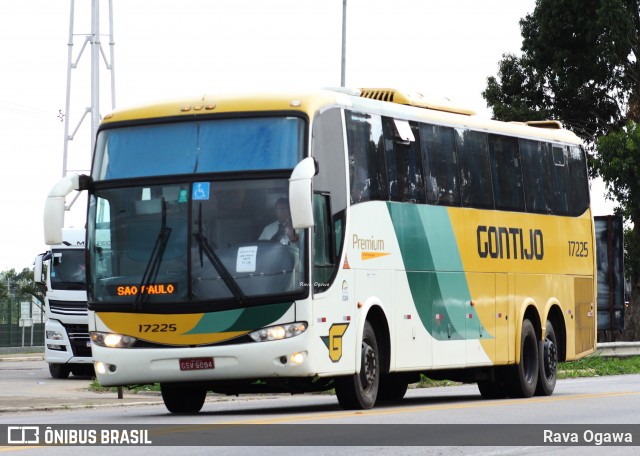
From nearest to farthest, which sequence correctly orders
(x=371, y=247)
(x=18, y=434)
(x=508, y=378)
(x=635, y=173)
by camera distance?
(x=18, y=434)
(x=371, y=247)
(x=508, y=378)
(x=635, y=173)

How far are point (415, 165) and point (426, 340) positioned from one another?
2.26 meters

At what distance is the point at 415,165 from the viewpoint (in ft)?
66.9

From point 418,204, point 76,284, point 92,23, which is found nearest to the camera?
point 418,204

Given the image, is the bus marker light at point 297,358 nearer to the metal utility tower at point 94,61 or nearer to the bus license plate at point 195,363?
the bus license plate at point 195,363

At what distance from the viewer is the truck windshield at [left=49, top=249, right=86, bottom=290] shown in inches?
1336

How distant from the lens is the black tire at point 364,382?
18.1m

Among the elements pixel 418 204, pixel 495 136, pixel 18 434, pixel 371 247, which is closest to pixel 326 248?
pixel 371 247

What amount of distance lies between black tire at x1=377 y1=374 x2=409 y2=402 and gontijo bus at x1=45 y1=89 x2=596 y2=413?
121cm

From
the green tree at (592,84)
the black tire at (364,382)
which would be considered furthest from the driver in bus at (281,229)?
the green tree at (592,84)

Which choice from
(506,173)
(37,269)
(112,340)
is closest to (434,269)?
(506,173)

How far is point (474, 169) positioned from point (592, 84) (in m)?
30.4

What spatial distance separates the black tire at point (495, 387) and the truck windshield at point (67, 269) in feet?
42.7

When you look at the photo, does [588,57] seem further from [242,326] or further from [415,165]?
[242,326]

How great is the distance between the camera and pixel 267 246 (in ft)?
55.8
